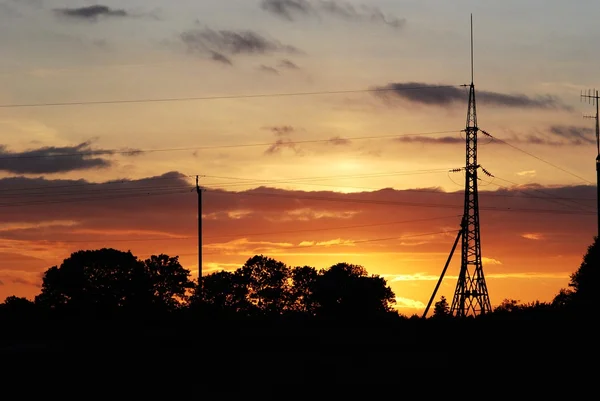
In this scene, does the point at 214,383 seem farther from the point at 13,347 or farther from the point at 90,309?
the point at 90,309

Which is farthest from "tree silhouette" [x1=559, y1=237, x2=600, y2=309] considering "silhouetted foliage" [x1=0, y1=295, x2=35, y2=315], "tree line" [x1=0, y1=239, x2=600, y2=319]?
"silhouetted foliage" [x1=0, y1=295, x2=35, y2=315]

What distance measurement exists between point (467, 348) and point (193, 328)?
67.0 ft

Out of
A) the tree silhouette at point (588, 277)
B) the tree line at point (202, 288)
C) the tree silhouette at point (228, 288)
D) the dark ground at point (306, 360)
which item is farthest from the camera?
the tree silhouette at point (228, 288)

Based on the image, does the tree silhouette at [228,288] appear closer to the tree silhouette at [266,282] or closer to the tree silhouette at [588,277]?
the tree silhouette at [266,282]

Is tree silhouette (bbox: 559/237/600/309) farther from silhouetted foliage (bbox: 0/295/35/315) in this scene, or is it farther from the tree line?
silhouetted foliage (bbox: 0/295/35/315)

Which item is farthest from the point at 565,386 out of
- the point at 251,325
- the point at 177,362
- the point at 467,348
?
the point at 251,325

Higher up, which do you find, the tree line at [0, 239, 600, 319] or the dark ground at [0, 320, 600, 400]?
the tree line at [0, 239, 600, 319]

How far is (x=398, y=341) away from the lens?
57594 millimetres

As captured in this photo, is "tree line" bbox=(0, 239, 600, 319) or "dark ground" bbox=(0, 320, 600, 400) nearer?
"dark ground" bbox=(0, 320, 600, 400)

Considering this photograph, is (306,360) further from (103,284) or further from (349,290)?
(349,290)

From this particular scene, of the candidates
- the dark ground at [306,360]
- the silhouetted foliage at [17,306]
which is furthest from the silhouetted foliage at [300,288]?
the dark ground at [306,360]

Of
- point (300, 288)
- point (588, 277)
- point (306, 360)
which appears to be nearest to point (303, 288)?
point (300, 288)

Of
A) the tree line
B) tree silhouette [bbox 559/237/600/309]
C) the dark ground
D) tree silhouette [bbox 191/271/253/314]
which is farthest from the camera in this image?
tree silhouette [bbox 191/271/253/314]

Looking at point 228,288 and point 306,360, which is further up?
point 228,288
